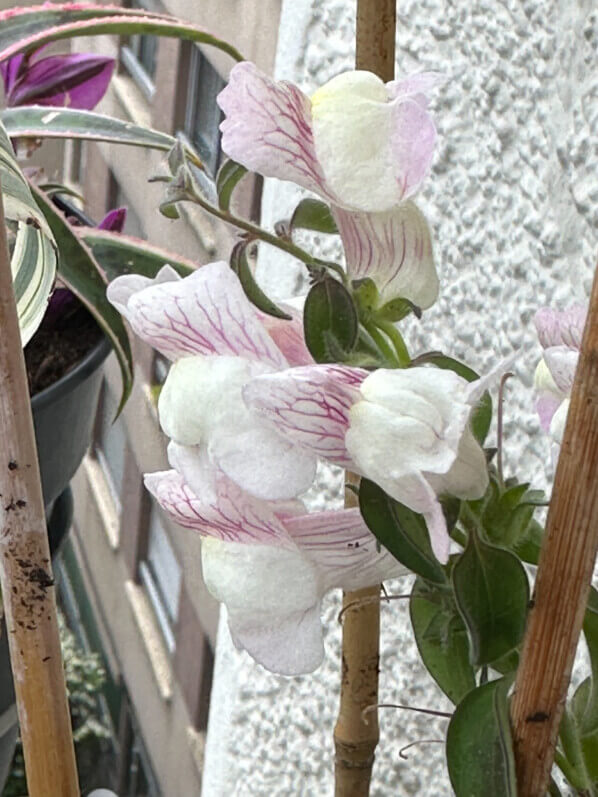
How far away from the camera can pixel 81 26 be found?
1.76ft

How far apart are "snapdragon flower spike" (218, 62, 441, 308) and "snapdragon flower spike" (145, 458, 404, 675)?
0.05m

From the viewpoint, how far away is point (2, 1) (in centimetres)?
140

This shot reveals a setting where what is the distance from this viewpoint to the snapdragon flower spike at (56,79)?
0.60 m

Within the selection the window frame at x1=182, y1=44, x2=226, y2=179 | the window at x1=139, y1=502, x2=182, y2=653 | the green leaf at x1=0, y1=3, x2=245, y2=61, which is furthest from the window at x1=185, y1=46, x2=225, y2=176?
the window at x1=139, y1=502, x2=182, y2=653

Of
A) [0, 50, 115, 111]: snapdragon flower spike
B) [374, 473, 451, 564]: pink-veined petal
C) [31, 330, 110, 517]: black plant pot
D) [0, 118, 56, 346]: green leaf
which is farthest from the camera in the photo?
[0, 50, 115, 111]: snapdragon flower spike

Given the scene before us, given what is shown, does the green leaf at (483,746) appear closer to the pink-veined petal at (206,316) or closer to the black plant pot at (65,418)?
the pink-veined petal at (206,316)

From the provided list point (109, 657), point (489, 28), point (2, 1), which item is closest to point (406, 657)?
point (489, 28)

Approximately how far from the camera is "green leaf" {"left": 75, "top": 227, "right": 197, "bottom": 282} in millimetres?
519

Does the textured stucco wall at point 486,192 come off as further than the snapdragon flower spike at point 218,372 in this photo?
Yes

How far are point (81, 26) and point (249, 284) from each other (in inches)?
15.0

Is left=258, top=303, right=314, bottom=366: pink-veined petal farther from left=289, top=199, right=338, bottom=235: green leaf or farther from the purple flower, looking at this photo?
the purple flower

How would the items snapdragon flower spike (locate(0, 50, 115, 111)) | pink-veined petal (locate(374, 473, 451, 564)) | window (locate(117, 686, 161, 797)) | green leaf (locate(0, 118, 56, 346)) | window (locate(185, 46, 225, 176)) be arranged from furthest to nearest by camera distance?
window (locate(117, 686, 161, 797)), window (locate(185, 46, 225, 176)), snapdragon flower spike (locate(0, 50, 115, 111)), green leaf (locate(0, 118, 56, 346)), pink-veined petal (locate(374, 473, 451, 564))

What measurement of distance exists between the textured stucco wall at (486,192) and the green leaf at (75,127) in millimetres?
65

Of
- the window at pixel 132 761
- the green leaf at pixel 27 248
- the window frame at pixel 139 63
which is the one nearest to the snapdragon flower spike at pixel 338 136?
the green leaf at pixel 27 248
